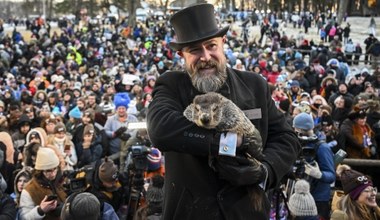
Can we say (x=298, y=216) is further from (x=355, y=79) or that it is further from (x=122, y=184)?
(x=355, y=79)

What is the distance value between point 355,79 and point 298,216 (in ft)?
34.8

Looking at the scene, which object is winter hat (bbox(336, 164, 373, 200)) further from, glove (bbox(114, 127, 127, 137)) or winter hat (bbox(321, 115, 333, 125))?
glove (bbox(114, 127, 127, 137))

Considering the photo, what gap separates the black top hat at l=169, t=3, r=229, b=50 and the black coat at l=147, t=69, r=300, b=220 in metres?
0.17

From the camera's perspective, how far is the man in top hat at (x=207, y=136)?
1975 millimetres

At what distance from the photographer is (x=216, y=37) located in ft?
7.09

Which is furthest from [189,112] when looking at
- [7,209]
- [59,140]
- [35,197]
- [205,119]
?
[59,140]

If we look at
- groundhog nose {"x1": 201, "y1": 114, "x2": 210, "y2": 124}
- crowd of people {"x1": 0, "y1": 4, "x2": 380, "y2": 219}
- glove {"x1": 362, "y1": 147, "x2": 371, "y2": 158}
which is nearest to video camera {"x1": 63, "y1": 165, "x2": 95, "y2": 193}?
crowd of people {"x1": 0, "y1": 4, "x2": 380, "y2": 219}

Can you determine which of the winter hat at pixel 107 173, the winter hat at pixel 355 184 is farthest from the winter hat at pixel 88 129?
the winter hat at pixel 355 184

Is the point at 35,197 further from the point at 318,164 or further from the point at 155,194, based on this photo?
the point at 318,164

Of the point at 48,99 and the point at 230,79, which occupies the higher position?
the point at 230,79

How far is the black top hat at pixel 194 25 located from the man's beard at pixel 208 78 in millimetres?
111

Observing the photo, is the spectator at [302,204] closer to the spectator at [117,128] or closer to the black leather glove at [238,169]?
the black leather glove at [238,169]

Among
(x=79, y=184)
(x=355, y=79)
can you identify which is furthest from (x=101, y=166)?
(x=355, y=79)

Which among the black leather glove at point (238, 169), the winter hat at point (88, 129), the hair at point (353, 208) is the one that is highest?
the black leather glove at point (238, 169)
